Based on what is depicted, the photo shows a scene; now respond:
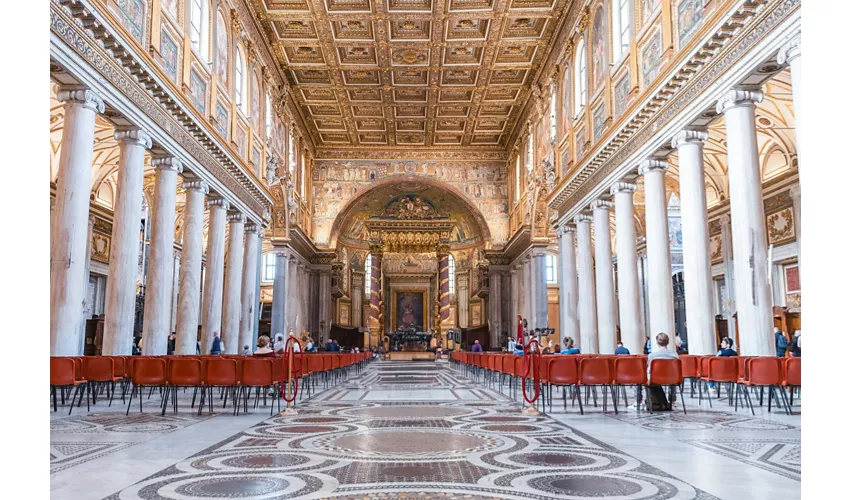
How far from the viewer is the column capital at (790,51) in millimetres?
9203

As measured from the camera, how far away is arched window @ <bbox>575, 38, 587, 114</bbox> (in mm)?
20500

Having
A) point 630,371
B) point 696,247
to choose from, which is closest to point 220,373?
point 630,371

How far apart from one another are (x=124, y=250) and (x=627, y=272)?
11.7 meters

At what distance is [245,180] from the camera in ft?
70.0

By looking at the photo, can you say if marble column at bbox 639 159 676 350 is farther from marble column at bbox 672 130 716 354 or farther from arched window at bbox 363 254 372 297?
arched window at bbox 363 254 372 297

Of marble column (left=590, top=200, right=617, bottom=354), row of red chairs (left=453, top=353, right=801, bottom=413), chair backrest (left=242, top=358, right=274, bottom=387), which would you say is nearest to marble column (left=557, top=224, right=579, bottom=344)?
marble column (left=590, top=200, right=617, bottom=354)

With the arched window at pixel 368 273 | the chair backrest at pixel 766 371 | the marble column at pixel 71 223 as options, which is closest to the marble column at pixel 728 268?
the chair backrest at pixel 766 371

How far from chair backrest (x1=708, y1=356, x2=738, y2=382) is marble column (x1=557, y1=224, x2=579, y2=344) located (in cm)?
1305

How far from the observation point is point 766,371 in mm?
8555

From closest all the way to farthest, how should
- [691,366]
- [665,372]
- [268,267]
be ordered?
[665,372]
[691,366]
[268,267]

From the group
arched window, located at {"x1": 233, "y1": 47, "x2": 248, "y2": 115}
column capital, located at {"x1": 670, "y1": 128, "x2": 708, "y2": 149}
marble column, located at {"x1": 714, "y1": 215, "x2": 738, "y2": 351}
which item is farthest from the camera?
marble column, located at {"x1": 714, "y1": 215, "x2": 738, "y2": 351}

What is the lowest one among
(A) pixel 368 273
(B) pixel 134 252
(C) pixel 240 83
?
(B) pixel 134 252

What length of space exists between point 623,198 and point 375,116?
16.1m

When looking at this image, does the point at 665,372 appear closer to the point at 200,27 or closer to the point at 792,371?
the point at 792,371
